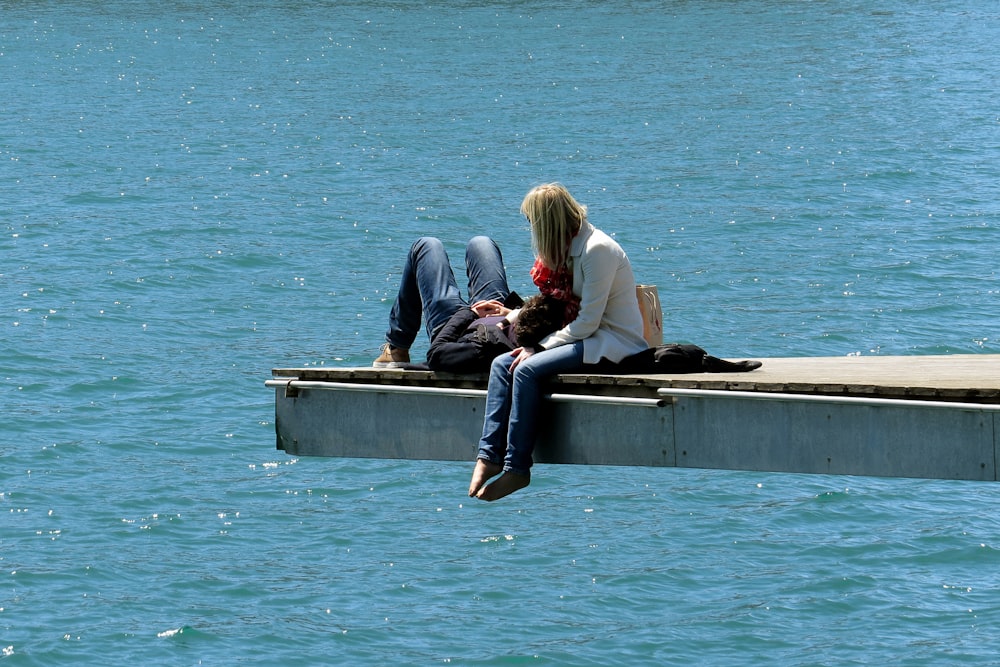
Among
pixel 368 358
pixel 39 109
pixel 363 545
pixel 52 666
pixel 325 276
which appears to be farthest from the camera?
pixel 39 109

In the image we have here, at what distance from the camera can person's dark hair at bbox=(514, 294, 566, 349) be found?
8.50 metres

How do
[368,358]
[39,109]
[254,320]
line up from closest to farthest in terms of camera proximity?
[368,358] < [254,320] < [39,109]

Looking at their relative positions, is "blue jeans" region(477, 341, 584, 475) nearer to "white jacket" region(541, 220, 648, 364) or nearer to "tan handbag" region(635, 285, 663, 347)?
"white jacket" region(541, 220, 648, 364)

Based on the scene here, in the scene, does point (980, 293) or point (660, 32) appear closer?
point (980, 293)

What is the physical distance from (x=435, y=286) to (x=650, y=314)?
4.00 feet

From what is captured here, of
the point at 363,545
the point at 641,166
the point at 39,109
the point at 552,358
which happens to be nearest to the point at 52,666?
the point at 363,545

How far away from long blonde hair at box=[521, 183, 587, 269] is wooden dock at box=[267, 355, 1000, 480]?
681mm

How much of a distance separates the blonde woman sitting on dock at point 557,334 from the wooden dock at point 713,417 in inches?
6.7

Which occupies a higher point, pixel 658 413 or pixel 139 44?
pixel 139 44

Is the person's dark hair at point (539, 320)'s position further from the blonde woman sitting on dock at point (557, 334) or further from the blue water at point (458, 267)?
the blue water at point (458, 267)

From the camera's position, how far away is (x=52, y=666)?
16.6 meters

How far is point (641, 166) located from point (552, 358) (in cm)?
3249

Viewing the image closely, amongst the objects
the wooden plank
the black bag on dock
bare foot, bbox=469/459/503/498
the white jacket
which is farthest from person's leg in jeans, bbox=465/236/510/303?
bare foot, bbox=469/459/503/498

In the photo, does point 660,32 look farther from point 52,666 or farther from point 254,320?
point 52,666
